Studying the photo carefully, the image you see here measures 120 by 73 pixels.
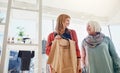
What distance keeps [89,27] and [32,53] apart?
3.34 ft

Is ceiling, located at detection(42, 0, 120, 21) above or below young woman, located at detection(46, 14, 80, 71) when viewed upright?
above

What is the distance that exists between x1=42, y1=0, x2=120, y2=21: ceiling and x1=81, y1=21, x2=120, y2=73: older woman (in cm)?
77

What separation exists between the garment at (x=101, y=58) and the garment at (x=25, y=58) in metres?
0.83

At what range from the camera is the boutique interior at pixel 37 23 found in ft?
6.07

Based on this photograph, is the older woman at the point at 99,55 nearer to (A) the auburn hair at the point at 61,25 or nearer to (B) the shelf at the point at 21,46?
(A) the auburn hair at the point at 61,25

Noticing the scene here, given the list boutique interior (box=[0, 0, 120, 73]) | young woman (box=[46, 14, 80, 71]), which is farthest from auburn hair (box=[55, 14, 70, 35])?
boutique interior (box=[0, 0, 120, 73])

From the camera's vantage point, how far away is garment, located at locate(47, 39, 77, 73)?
1921mm

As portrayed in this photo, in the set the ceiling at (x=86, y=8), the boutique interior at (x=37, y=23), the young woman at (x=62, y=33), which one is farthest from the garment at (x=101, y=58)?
the ceiling at (x=86, y=8)

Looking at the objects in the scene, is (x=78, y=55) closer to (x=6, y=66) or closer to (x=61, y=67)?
(x=61, y=67)

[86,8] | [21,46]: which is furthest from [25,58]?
[86,8]

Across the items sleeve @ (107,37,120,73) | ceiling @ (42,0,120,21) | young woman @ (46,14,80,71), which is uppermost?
ceiling @ (42,0,120,21)

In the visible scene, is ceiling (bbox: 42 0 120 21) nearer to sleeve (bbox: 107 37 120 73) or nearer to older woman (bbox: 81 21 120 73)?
older woman (bbox: 81 21 120 73)

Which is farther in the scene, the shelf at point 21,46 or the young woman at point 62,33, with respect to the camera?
the young woman at point 62,33

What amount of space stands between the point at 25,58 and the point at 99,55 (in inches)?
42.7
